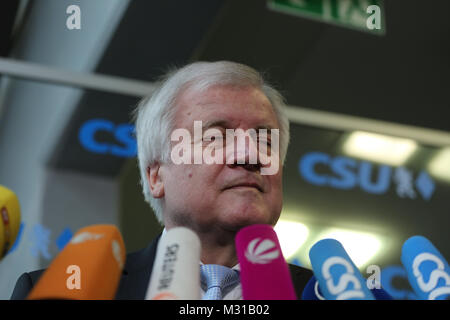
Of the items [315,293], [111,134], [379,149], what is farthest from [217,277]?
[379,149]

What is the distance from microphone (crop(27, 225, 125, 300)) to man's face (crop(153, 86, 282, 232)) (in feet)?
1.14

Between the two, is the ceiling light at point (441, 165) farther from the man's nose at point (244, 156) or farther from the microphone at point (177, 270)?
the microphone at point (177, 270)

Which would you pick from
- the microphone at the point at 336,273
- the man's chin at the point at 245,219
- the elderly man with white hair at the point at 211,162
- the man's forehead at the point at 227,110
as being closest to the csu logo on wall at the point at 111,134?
the elderly man with white hair at the point at 211,162

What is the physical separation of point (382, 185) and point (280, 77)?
78 cm

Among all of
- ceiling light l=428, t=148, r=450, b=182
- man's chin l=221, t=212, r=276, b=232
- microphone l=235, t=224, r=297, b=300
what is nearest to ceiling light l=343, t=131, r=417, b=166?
ceiling light l=428, t=148, r=450, b=182

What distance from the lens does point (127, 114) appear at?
340cm

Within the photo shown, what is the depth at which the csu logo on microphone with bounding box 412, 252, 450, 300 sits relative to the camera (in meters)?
1.00

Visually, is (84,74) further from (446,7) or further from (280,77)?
(446,7)

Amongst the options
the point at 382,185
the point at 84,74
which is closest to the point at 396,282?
the point at 382,185

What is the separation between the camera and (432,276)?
1.03 metres

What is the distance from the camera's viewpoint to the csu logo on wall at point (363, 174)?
3.83m

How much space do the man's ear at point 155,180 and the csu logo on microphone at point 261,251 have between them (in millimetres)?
659

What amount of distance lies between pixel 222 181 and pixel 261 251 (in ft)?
1.39

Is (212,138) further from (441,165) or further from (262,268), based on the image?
(441,165)
